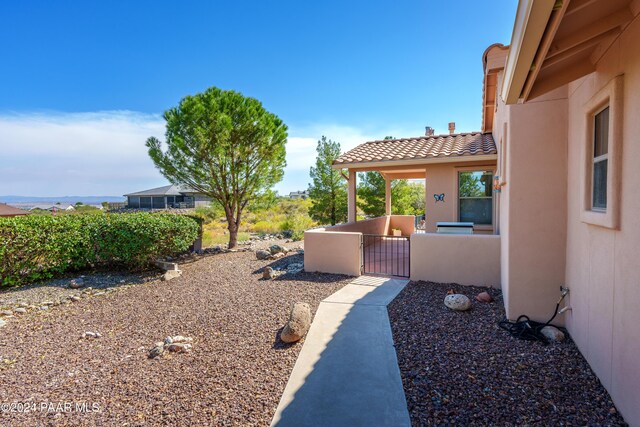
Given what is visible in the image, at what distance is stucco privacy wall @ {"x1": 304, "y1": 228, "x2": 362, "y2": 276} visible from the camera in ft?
26.6

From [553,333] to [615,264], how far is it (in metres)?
1.95

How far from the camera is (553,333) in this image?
4.32 m

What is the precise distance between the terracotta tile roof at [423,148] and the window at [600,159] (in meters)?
5.45

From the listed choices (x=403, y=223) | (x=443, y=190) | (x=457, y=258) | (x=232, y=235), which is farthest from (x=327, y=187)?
(x=457, y=258)

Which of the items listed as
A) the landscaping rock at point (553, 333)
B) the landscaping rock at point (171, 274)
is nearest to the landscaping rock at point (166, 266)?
the landscaping rock at point (171, 274)

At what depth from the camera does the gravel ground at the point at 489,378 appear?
287cm

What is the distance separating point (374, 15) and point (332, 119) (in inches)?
347

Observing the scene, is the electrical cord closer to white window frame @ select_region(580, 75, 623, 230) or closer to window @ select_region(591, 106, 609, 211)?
window @ select_region(591, 106, 609, 211)

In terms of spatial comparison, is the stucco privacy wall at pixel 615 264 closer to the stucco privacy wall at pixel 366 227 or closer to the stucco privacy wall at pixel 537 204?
the stucco privacy wall at pixel 537 204

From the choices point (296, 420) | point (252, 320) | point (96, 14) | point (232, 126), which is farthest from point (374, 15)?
point (296, 420)

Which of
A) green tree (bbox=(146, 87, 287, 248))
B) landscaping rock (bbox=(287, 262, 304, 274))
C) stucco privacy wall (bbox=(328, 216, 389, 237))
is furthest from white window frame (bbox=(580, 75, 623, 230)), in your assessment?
green tree (bbox=(146, 87, 287, 248))

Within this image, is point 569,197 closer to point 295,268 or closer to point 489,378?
point 489,378

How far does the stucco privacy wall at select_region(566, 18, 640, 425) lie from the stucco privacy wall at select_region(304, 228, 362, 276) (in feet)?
15.6

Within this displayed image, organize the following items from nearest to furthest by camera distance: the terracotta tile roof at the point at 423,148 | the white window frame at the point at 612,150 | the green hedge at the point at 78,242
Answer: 1. the white window frame at the point at 612,150
2. the green hedge at the point at 78,242
3. the terracotta tile roof at the point at 423,148
